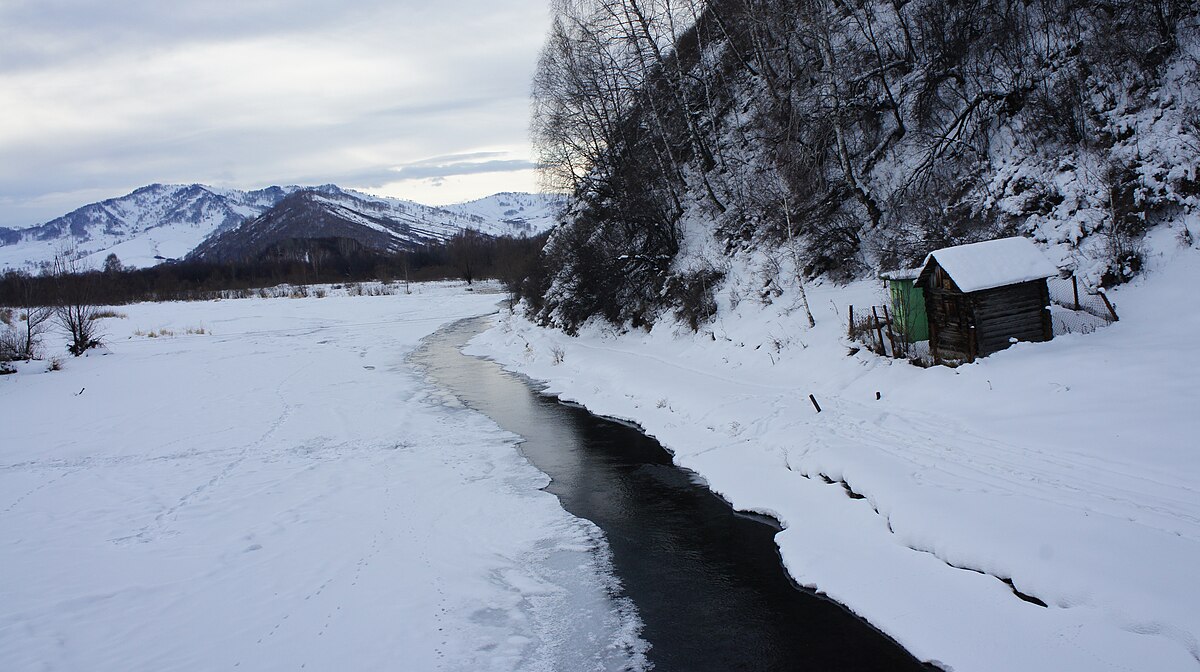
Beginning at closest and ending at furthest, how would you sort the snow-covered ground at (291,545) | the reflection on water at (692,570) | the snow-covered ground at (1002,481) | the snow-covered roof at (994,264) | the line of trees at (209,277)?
the snow-covered ground at (1002,481) → the reflection on water at (692,570) → the snow-covered ground at (291,545) → the snow-covered roof at (994,264) → the line of trees at (209,277)

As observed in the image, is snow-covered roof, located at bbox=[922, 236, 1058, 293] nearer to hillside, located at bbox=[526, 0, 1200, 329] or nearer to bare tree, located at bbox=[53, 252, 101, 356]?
hillside, located at bbox=[526, 0, 1200, 329]

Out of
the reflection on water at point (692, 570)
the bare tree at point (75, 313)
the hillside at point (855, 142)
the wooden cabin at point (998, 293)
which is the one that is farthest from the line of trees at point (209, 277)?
the wooden cabin at point (998, 293)

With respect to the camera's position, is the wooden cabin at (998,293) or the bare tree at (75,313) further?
the bare tree at (75,313)

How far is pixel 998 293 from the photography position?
11.8m

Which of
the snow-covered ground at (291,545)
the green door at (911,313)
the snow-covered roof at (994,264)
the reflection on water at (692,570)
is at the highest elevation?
the snow-covered roof at (994,264)

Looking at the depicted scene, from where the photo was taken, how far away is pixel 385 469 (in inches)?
530

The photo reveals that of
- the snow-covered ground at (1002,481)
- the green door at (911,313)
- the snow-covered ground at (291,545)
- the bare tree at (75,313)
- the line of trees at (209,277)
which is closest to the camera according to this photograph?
the snow-covered ground at (1002,481)

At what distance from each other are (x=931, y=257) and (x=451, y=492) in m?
10.1

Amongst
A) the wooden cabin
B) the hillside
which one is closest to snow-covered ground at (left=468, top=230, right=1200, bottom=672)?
the wooden cabin

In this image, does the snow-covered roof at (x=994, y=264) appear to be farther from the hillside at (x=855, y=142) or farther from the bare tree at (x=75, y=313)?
the bare tree at (x=75, y=313)

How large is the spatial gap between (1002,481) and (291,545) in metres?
9.88

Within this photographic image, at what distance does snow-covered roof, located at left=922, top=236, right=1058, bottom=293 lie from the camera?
11695 millimetres

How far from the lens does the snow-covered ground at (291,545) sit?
7281 mm

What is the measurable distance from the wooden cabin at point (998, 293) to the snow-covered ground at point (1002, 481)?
353 mm
